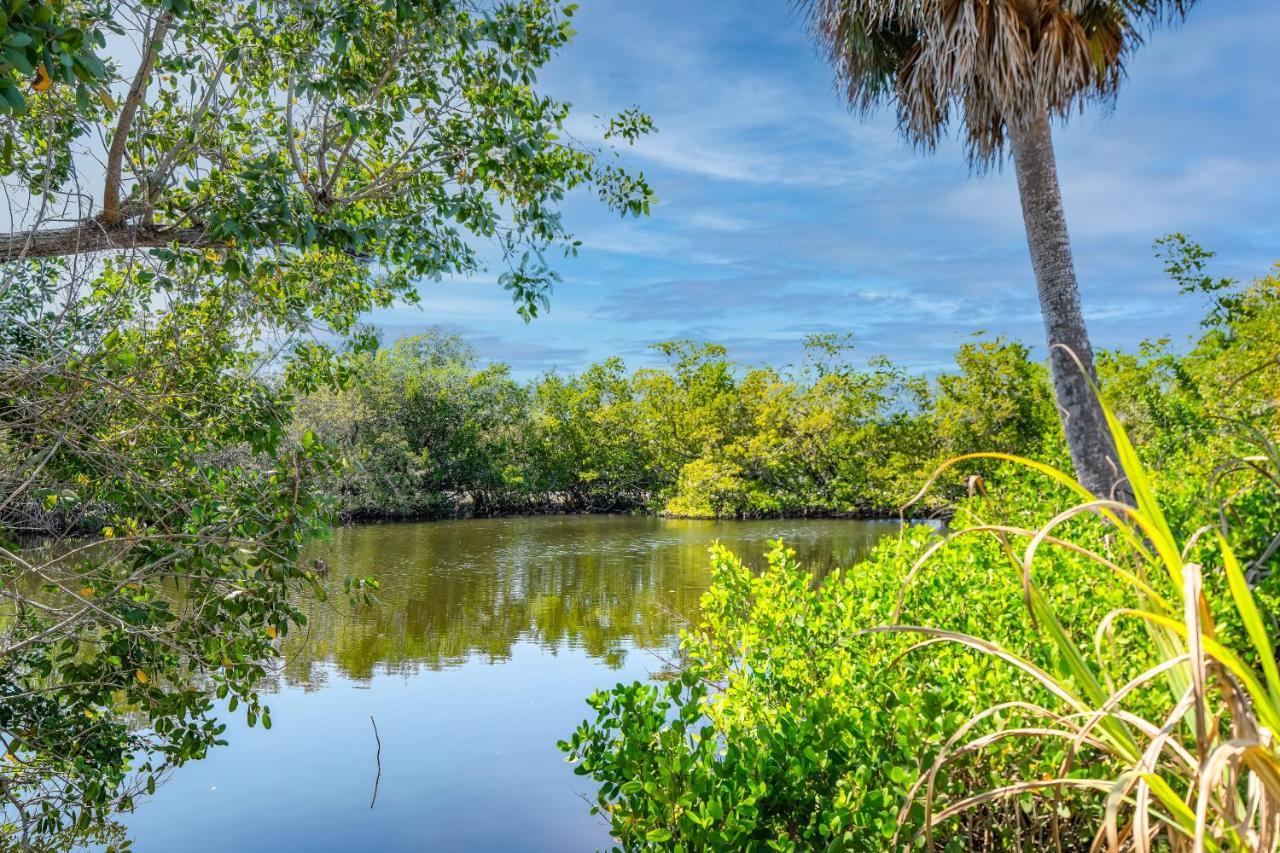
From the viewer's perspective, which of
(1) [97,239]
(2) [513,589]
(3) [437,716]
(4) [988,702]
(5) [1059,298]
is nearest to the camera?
(4) [988,702]

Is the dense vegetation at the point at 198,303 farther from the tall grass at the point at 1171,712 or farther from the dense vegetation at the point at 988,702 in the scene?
the tall grass at the point at 1171,712

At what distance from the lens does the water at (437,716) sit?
5.71 meters

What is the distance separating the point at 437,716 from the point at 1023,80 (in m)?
7.56

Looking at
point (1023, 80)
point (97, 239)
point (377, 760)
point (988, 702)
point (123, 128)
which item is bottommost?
point (377, 760)

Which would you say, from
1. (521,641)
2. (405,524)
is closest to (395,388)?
(405,524)

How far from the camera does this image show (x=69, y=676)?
3.77 metres

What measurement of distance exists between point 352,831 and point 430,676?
3577 millimetres

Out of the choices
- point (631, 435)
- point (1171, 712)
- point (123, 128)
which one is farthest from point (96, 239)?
point (631, 435)

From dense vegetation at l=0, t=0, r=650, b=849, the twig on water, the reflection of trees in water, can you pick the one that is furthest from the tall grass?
the twig on water

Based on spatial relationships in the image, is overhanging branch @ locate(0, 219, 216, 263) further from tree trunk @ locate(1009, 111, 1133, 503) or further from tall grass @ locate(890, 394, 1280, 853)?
tree trunk @ locate(1009, 111, 1133, 503)

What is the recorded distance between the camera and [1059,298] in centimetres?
678

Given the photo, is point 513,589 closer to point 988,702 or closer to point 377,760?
point 377,760

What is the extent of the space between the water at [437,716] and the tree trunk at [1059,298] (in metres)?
3.36

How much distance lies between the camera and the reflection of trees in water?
1041cm
